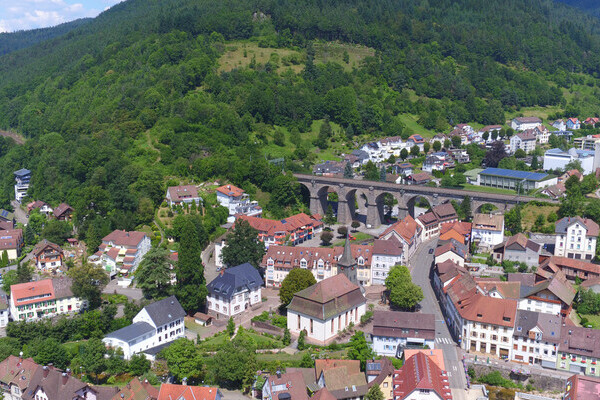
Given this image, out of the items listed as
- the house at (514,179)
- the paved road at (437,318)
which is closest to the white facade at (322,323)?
the paved road at (437,318)

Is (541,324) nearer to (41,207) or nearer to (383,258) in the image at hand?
(383,258)

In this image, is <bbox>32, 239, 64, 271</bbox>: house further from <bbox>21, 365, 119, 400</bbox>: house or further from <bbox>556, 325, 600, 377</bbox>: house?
<bbox>556, 325, 600, 377</bbox>: house

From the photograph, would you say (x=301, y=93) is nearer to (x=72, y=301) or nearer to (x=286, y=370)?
(x=72, y=301)

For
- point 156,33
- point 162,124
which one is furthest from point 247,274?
point 156,33

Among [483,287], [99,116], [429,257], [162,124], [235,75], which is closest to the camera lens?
[483,287]

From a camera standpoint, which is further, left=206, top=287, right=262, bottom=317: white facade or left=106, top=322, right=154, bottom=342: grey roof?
left=206, top=287, right=262, bottom=317: white facade

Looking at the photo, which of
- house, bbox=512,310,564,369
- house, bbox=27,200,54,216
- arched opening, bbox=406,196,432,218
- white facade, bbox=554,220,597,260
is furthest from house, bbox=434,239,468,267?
house, bbox=27,200,54,216

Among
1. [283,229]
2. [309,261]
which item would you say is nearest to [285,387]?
[309,261]
